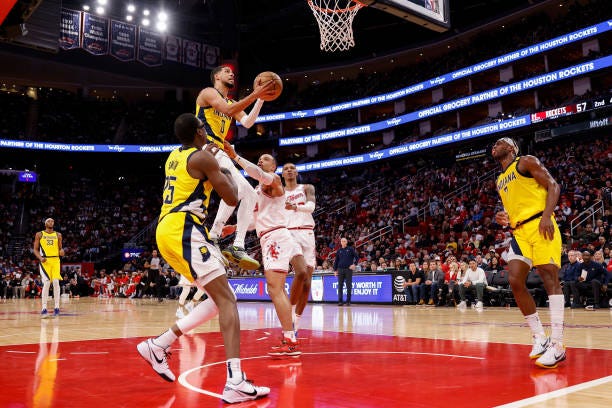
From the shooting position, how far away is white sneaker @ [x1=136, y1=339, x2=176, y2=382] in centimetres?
397

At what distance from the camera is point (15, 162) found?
Answer: 37.2 m

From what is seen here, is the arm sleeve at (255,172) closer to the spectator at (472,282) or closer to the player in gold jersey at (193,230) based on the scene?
the player in gold jersey at (193,230)

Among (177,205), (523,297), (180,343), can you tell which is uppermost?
(177,205)

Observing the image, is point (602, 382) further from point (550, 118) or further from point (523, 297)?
point (550, 118)

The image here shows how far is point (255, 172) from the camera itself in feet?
18.1

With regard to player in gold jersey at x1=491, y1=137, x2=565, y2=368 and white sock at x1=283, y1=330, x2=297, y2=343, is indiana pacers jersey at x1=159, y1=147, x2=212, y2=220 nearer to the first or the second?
white sock at x1=283, y1=330, x2=297, y2=343

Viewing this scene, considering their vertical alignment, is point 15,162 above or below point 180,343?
above

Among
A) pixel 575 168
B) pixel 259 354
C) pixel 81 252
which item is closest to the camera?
pixel 259 354

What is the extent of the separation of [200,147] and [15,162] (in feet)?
126

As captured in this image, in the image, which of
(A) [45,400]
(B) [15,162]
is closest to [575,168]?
(A) [45,400]

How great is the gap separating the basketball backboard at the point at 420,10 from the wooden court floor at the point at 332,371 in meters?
4.75

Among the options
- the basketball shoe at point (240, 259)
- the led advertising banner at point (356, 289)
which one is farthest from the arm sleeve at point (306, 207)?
the led advertising banner at point (356, 289)

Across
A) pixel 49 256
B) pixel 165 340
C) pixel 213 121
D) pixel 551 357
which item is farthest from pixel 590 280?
pixel 49 256

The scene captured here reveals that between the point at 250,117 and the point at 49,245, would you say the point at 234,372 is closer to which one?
the point at 250,117
